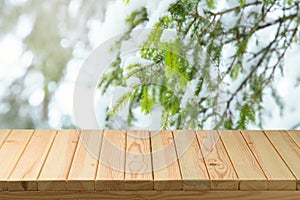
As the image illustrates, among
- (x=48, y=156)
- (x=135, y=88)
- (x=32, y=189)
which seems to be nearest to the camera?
(x=32, y=189)

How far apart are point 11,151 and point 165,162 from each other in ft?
1.78

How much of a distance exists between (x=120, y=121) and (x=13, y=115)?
18.1 inches

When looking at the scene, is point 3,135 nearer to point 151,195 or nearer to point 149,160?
point 149,160

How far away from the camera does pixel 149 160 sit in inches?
77.9

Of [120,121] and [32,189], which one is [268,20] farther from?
[32,189]

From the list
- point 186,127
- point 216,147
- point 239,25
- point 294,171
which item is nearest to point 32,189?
point 216,147

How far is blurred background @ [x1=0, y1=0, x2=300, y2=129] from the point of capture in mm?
2467

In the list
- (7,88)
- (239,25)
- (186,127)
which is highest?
(239,25)

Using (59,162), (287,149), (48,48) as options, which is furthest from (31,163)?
(287,149)

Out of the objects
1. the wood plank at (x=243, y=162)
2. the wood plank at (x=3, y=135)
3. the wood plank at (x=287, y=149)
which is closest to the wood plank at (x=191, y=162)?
the wood plank at (x=243, y=162)

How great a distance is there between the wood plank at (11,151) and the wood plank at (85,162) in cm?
19

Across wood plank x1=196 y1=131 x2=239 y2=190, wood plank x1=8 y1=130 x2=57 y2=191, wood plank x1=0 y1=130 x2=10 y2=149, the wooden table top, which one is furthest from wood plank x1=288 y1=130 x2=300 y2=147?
wood plank x1=0 y1=130 x2=10 y2=149

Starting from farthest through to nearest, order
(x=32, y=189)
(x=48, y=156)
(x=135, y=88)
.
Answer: (x=135, y=88)
(x=48, y=156)
(x=32, y=189)

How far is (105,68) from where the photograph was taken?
100 inches
